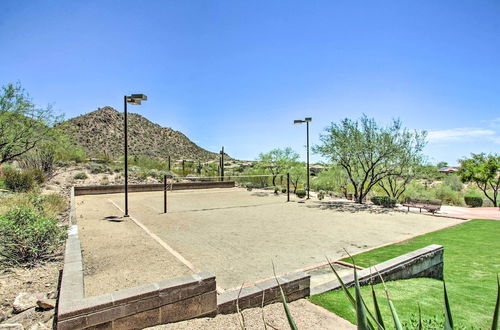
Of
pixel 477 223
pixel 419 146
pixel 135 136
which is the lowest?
pixel 477 223

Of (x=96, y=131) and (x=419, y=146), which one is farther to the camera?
(x=96, y=131)

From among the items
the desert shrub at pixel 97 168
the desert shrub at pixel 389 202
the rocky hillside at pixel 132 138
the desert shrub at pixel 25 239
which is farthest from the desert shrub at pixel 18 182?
the rocky hillside at pixel 132 138

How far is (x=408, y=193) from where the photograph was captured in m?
24.0

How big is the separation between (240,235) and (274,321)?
5.38m

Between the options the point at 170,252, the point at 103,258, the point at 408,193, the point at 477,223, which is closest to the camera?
the point at 103,258

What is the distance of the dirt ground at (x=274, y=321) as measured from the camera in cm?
353

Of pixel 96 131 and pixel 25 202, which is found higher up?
pixel 96 131

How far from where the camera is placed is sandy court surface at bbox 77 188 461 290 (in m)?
5.97

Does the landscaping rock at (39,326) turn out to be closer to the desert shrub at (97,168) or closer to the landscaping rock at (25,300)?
the landscaping rock at (25,300)

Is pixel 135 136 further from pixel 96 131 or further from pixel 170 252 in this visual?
pixel 170 252

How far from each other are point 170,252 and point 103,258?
4.51ft

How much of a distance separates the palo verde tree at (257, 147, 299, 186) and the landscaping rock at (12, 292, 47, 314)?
20675mm

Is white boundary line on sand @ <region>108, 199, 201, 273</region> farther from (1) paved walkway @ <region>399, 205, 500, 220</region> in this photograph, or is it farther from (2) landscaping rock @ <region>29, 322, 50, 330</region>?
(1) paved walkway @ <region>399, 205, 500, 220</region>

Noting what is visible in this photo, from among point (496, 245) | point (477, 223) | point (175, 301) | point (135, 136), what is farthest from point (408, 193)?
point (135, 136)
